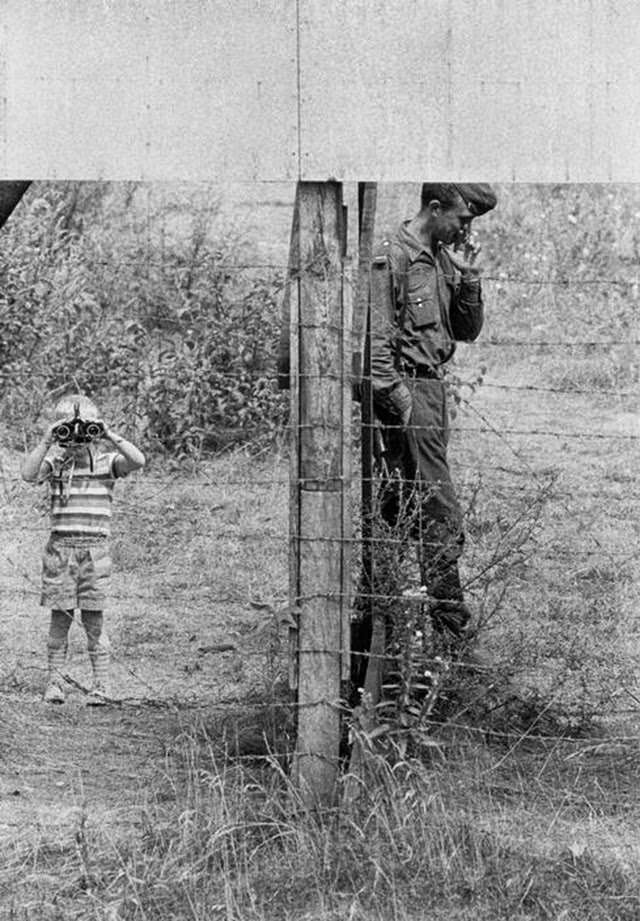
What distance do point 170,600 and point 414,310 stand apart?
103 inches

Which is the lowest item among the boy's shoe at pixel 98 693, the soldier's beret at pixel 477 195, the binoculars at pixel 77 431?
the boy's shoe at pixel 98 693

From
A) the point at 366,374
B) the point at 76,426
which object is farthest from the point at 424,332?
the point at 76,426

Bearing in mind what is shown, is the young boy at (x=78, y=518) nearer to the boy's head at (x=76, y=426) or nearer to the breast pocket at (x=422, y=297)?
the boy's head at (x=76, y=426)

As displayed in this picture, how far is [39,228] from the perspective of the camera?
12.0m

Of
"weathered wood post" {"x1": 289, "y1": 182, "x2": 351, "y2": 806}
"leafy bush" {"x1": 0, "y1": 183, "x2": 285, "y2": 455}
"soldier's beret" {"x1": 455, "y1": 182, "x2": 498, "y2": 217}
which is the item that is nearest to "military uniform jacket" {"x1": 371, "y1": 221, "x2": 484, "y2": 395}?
"soldier's beret" {"x1": 455, "y1": 182, "x2": 498, "y2": 217}

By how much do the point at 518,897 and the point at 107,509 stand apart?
9.76ft

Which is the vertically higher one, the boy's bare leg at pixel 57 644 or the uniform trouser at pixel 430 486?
the uniform trouser at pixel 430 486

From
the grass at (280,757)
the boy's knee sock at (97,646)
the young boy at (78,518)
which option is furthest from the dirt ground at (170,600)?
the young boy at (78,518)

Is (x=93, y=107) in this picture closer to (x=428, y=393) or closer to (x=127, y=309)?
(x=428, y=393)

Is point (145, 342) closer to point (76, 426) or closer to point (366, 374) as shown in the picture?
point (76, 426)

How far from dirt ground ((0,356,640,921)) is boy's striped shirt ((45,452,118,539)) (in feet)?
2.06

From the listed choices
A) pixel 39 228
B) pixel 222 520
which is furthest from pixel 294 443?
pixel 39 228

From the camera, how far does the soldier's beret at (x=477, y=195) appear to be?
7.06m

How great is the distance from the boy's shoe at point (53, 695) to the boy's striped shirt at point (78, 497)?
0.62 meters
